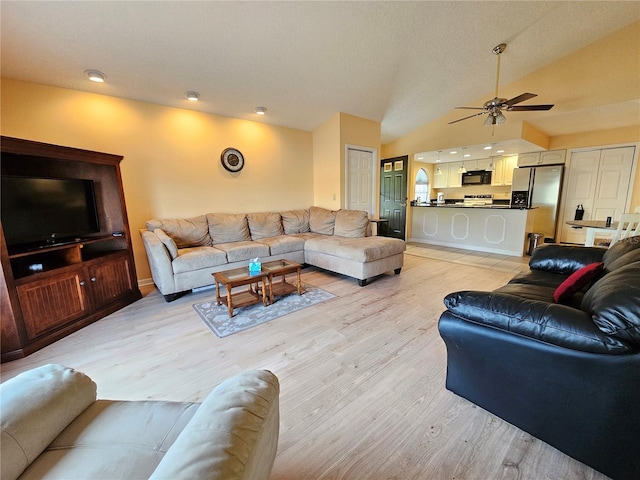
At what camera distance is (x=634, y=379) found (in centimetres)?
95

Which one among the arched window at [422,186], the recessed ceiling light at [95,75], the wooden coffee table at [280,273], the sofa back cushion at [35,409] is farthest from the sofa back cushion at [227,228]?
the arched window at [422,186]

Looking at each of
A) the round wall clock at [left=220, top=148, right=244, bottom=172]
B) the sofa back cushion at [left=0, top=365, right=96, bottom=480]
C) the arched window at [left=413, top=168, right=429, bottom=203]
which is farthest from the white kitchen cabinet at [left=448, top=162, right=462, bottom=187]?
the sofa back cushion at [left=0, top=365, right=96, bottom=480]

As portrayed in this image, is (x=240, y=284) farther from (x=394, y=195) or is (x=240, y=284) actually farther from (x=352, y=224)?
(x=394, y=195)

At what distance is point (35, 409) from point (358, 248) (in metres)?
2.98

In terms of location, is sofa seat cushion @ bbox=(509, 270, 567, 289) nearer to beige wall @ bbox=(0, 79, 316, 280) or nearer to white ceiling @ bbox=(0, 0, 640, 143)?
white ceiling @ bbox=(0, 0, 640, 143)

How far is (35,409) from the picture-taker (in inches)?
28.2

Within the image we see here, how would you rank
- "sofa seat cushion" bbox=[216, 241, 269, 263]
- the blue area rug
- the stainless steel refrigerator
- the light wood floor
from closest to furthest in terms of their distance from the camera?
the light wood floor, the blue area rug, "sofa seat cushion" bbox=[216, 241, 269, 263], the stainless steel refrigerator

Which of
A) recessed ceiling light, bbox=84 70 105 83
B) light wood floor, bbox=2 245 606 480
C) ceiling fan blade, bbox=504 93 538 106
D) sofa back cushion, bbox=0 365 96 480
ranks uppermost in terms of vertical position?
recessed ceiling light, bbox=84 70 105 83

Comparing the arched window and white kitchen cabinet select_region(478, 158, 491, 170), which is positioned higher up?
white kitchen cabinet select_region(478, 158, 491, 170)

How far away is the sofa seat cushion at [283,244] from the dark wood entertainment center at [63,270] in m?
1.70

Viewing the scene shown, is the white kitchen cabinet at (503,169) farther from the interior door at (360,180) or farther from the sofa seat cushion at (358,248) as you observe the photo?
the sofa seat cushion at (358,248)

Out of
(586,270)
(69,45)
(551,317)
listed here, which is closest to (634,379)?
(551,317)

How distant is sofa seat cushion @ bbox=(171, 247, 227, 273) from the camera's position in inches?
119

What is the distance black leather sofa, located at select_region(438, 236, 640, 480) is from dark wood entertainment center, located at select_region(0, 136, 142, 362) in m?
3.03
